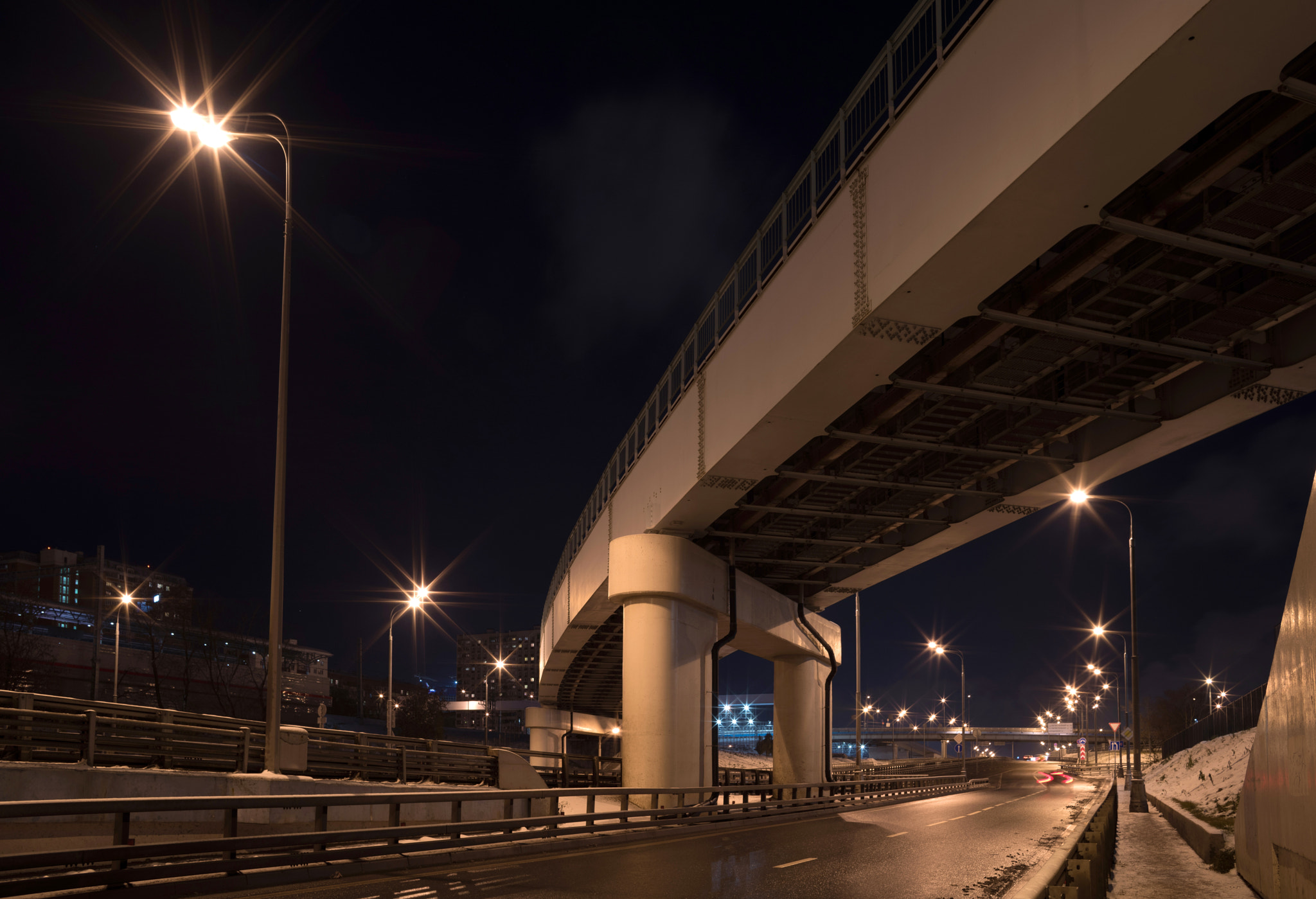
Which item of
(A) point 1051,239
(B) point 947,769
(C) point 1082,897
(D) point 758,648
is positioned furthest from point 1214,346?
(B) point 947,769

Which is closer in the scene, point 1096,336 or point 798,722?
point 1096,336

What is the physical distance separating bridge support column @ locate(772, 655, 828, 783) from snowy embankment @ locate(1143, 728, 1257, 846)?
1279 centimetres

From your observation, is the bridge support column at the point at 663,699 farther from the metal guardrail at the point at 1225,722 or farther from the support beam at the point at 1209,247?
the support beam at the point at 1209,247

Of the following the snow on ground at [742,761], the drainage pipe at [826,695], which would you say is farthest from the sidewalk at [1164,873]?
the snow on ground at [742,761]

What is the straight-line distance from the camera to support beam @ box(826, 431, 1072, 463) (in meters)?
Answer: 21.7

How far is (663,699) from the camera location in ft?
91.1

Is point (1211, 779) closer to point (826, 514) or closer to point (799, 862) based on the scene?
point (826, 514)

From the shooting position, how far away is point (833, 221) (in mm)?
17203

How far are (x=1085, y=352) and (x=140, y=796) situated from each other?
17.4 m

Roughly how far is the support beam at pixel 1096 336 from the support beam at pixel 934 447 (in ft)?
16.8

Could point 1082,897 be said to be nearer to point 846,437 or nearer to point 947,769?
point 846,437

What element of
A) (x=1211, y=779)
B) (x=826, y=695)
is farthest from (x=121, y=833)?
(x=826, y=695)

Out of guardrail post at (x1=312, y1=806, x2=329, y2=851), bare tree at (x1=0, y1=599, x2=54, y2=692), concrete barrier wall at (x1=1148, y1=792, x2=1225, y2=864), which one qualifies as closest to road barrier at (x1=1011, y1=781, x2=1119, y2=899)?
concrete barrier wall at (x1=1148, y1=792, x2=1225, y2=864)

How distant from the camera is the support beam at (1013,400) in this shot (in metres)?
18.4
